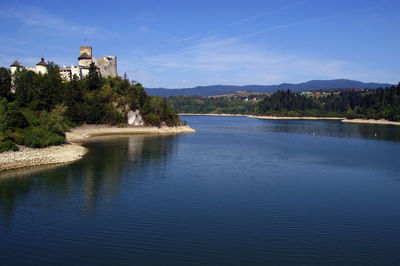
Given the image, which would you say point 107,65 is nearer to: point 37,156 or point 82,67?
point 82,67

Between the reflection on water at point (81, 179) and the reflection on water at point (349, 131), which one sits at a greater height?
the reflection on water at point (349, 131)

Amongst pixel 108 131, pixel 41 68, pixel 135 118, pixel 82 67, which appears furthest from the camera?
pixel 82 67

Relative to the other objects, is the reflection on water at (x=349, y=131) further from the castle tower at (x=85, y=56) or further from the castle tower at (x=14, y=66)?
the castle tower at (x=14, y=66)

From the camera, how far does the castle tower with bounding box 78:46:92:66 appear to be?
76.8 meters

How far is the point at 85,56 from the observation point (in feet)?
252

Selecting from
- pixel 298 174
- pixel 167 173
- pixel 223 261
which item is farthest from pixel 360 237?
pixel 167 173

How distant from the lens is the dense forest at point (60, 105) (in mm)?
34016

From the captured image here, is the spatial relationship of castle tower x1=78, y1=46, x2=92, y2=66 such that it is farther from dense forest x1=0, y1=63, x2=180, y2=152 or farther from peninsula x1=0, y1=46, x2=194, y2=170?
dense forest x1=0, y1=63, x2=180, y2=152

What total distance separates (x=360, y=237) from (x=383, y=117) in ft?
365

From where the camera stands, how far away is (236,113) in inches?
7633

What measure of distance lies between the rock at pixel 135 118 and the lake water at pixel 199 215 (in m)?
36.7

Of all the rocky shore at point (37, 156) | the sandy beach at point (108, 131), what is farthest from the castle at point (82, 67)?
the rocky shore at point (37, 156)

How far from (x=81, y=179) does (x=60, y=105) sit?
108ft

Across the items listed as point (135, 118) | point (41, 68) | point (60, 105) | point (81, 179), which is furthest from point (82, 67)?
point (81, 179)
